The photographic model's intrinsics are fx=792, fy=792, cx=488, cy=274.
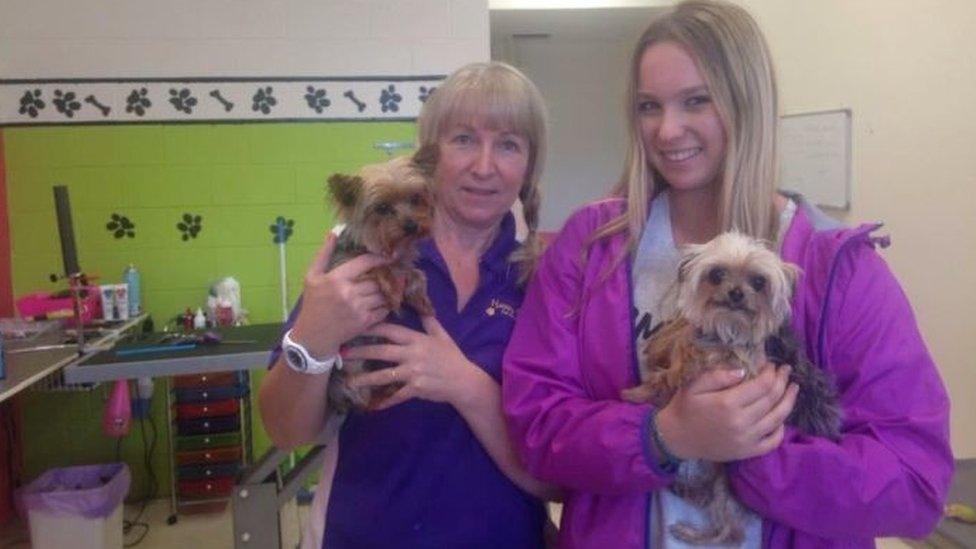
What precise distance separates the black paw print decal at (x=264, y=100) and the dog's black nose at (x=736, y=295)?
369cm

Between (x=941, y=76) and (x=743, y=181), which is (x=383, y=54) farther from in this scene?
(x=743, y=181)

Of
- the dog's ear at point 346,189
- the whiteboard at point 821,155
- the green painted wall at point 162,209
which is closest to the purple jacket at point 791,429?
the dog's ear at point 346,189

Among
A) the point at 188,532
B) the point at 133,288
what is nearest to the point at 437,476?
the point at 188,532

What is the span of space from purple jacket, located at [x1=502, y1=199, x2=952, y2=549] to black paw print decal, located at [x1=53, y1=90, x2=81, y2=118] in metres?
3.83

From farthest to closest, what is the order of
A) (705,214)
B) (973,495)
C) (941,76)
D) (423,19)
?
(423,19), (941,76), (973,495), (705,214)

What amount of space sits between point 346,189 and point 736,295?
2.85 feet

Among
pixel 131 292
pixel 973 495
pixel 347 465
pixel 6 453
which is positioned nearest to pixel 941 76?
pixel 973 495

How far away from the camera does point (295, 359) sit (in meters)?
1.44

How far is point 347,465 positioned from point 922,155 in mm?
3086

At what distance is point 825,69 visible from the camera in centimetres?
430

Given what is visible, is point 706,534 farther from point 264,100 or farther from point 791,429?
point 264,100

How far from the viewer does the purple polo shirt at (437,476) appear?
1.48 m

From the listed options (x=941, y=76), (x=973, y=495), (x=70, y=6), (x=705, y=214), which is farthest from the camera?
(x=70, y=6)

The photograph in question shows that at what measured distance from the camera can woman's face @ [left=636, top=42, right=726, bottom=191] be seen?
1287 millimetres
